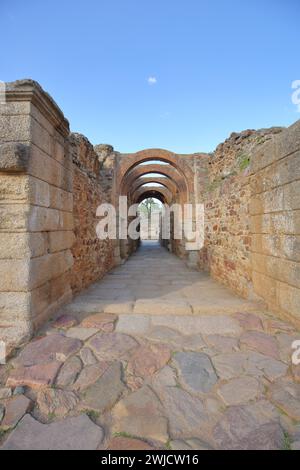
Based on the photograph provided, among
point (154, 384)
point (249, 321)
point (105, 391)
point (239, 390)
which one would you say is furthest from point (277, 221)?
point (105, 391)

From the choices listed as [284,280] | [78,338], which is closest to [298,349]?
[284,280]

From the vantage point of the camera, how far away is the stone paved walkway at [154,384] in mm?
1292

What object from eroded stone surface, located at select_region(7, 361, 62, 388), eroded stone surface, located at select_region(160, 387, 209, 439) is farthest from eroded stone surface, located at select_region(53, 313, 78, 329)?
eroded stone surface, located at select_region(160, 387, 209, 439)

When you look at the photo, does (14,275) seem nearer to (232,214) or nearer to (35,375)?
(35,375)

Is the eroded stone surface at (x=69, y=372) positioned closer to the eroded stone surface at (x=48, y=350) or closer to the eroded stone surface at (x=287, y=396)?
the eroded stone surface at (x=48, y=350)

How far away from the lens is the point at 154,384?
170 centimetres

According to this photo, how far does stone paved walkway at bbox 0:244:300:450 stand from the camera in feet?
4.24

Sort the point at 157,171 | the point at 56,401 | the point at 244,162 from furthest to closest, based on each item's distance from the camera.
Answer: the point at 157,171 → the point at 244,162 → the point at 56,401

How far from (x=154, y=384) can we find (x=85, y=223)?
3354mm

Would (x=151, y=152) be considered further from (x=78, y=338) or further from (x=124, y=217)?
(x=78, y=338)

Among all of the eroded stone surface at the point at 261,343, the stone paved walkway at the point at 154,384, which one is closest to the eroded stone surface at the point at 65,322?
the stone paved walkway at the point at 154,384

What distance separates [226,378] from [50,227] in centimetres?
259

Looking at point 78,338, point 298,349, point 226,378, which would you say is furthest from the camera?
point 78,338
